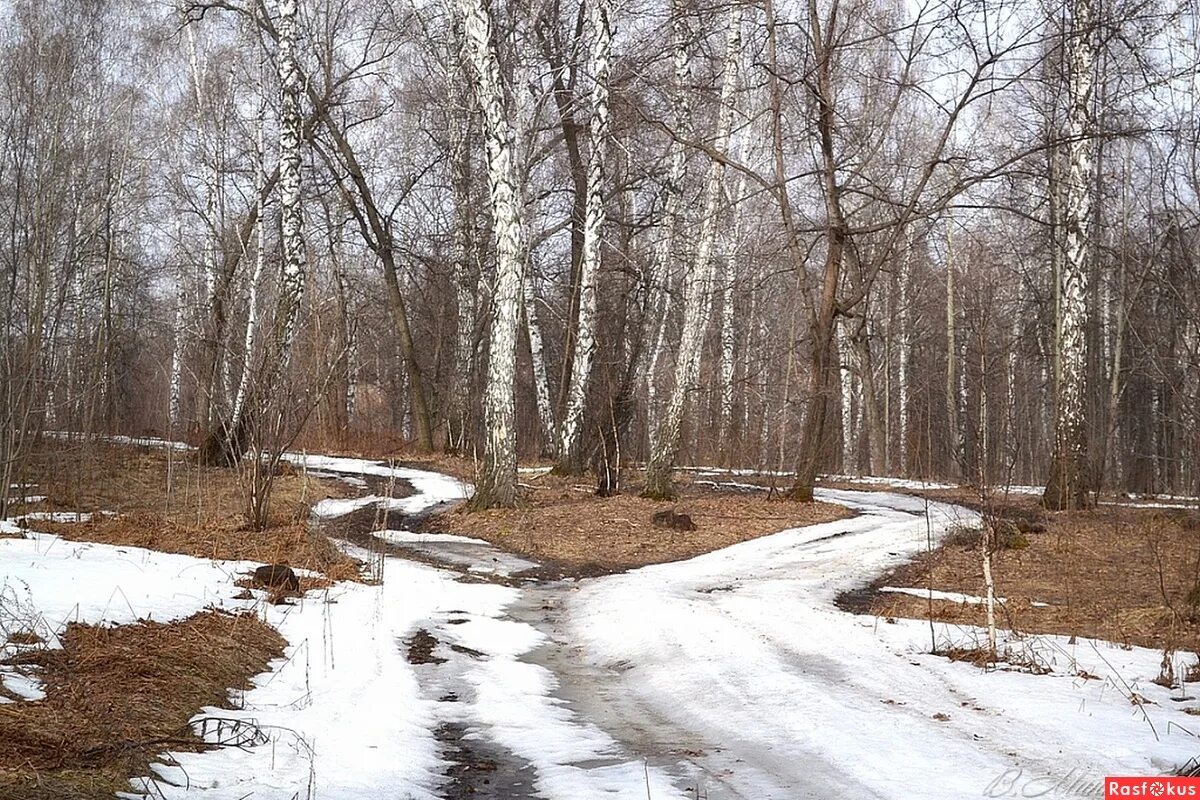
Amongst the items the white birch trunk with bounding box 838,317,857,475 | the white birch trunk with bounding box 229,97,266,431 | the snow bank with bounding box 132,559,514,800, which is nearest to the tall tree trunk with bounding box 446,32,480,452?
the white birch trunk with bounding box 229,97,266,431

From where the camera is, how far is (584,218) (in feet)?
63.4

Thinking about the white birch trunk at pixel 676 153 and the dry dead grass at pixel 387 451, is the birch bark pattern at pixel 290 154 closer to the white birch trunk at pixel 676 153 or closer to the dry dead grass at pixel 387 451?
the dry dead grass at pixel 387 451

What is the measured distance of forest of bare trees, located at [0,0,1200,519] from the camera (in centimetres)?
1109

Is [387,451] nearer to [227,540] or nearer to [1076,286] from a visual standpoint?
[227,540]

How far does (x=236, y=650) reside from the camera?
5.89 meters

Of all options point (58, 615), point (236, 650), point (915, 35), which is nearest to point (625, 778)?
point (236, 650)

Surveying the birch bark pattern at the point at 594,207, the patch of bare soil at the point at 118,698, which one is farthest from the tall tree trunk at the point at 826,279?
the patch of bare soil at the point at 118,698

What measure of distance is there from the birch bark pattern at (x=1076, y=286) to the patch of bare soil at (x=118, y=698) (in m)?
13.1

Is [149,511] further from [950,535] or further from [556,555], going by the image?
[950,535]

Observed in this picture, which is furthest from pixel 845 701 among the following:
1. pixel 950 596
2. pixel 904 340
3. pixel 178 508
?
pixel 904 340

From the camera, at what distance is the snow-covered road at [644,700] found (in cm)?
408

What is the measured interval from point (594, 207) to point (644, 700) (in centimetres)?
1078

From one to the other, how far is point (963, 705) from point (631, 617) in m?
2.99

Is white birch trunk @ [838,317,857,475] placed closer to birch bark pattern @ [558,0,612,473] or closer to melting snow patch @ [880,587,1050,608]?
birch bark pattern @ [558,0,612,473]
